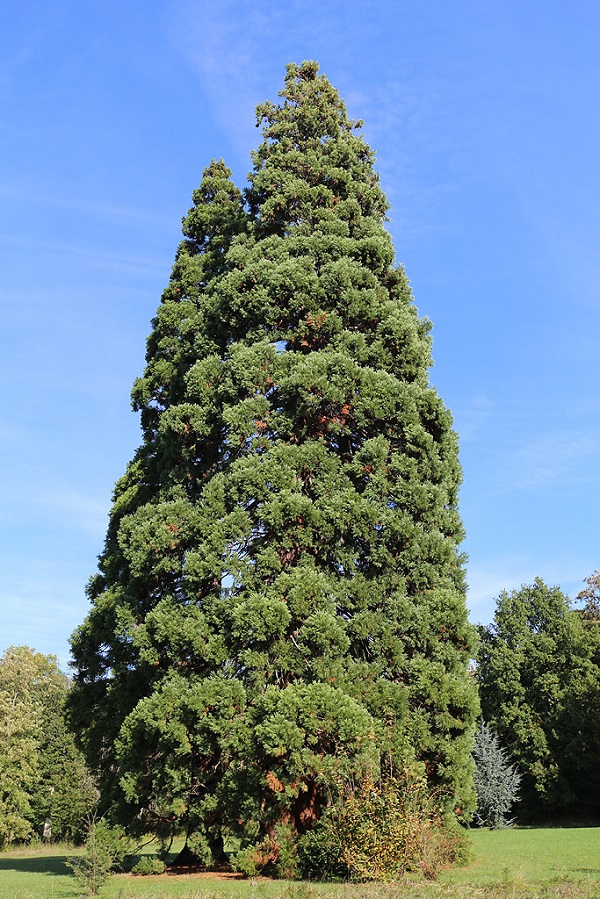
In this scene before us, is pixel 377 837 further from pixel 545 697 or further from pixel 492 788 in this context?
pixel 545 697

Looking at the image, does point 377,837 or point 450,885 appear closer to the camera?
point 450,885

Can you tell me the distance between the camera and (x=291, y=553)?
13.7 meters

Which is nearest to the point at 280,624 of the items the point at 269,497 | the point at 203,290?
the point at 269,497

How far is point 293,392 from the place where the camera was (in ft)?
46.1

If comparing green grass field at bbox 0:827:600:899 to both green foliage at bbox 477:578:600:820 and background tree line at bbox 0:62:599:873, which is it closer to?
background tree line at bbox 0:62:599:873

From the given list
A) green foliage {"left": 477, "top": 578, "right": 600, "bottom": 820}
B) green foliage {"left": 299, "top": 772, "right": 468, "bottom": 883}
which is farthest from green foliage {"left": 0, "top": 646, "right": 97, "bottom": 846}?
green foliage {"left": 299, "top": 772, "right": 468, "bottom": 883}

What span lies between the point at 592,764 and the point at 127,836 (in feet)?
89.7

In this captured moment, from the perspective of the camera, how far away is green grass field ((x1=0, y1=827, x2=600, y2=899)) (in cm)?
778

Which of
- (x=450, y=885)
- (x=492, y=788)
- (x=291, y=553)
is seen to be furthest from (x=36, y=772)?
(x=450, y=885)

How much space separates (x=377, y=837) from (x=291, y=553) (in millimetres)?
5169

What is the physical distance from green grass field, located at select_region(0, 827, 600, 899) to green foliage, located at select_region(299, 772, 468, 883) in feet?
1.71

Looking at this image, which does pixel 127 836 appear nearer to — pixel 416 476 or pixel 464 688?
pixel 464 688

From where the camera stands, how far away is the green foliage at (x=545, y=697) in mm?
34906

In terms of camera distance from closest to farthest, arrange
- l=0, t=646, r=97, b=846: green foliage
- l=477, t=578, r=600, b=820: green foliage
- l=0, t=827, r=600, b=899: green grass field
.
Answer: l=0, t=827, r=600, b=899: green grass field → l=477, t=578, r=600, b=820: green foliage → l=0, t=646, r=97, b=846: green foliage
